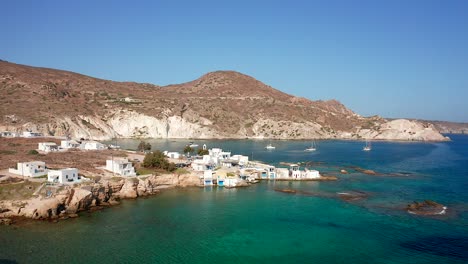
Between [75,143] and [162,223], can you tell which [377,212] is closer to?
[162,223]

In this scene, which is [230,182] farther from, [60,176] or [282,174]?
[60,176]

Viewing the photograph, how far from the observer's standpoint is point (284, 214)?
122 ft

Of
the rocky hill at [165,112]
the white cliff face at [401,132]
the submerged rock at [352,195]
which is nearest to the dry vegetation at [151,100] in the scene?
the rocky hill at [165,112]

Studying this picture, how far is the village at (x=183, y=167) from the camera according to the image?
134ft

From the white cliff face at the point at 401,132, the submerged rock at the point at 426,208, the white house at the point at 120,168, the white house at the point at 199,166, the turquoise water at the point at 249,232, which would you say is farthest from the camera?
the white cliff face at the point at 401,132

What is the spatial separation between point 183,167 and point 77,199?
2186 centimetres

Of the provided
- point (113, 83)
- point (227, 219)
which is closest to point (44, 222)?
point (227, 219)

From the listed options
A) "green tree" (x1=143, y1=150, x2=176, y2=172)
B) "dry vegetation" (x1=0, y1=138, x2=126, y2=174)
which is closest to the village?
"dry vegetation" (x1=0, y1=138, x2=126, y2=174)

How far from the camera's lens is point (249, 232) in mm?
31578

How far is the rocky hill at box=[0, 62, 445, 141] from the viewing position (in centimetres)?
10612

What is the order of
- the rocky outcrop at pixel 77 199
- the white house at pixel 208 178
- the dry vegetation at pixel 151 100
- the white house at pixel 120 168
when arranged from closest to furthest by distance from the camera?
the rocky outcrop at pixel 77 199 → the white house at pixel 120 168 → the white house at pixel 208 178 → the dry vegetation at pixel 151 100

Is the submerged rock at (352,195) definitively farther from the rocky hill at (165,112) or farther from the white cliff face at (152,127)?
the white cliff face at (152,127)

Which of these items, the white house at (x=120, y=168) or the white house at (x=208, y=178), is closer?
the white house at (x=120, y=168)

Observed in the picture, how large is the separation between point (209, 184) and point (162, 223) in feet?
57.0
